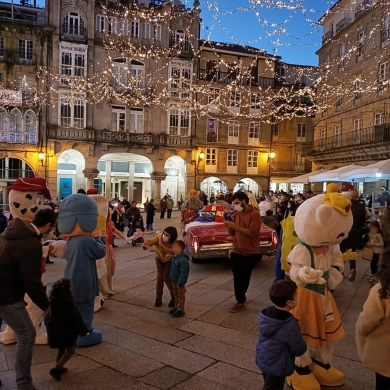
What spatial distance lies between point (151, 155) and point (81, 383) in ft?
82.5

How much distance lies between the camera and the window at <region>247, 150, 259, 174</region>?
105 feet

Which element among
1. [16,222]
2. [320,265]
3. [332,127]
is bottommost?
[320,265]

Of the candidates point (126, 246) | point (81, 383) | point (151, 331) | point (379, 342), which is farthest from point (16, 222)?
point (126, 246)

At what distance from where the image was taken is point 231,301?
20.3 feet

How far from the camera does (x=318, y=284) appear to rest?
11.9 ft

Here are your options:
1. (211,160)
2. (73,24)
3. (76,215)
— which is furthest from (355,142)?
(76,215)

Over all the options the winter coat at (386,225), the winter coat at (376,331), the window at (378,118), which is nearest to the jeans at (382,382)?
the winter coat at (376,331)

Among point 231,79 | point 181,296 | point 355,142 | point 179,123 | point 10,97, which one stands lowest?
point 181,296

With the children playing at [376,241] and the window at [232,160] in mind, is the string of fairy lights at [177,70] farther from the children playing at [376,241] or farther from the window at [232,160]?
the children playing at [376,241]

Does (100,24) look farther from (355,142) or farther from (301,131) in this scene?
(301,131)

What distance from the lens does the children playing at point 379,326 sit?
2.84m

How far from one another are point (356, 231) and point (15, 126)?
2391cm

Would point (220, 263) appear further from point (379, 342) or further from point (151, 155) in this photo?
point (151, 155)

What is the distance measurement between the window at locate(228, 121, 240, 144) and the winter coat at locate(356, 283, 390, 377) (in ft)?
95.6
